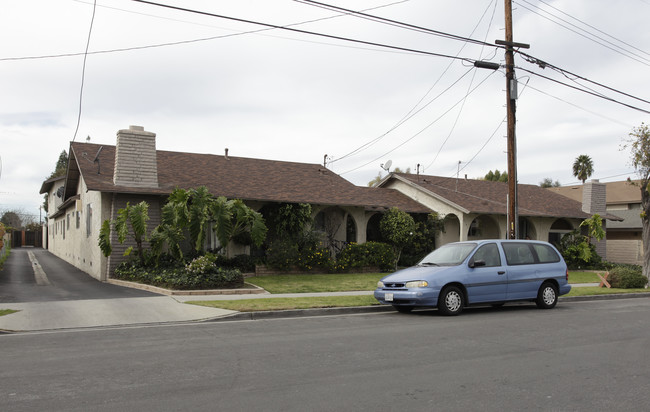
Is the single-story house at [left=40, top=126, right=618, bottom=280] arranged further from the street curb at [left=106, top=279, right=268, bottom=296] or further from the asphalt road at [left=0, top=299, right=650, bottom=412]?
the asphalt road at [left=0, top=299, right=650, bottom=412]

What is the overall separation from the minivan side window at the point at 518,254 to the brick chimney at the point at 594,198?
19.0 meters

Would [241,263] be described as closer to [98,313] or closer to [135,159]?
[135,159]

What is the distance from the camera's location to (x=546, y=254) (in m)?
13.3

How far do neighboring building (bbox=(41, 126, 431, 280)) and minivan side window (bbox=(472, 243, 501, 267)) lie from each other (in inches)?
365

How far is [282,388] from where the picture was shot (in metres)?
5.75

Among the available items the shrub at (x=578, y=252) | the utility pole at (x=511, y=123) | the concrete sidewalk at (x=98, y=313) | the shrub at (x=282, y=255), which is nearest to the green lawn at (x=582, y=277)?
the shrub at (x=578, y=252)

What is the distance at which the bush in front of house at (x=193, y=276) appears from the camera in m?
14.6

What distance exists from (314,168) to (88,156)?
1020cm

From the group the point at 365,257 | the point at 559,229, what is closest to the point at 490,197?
the point at 559,229

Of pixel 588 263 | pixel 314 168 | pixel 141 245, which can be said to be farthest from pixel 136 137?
pixel 588 263

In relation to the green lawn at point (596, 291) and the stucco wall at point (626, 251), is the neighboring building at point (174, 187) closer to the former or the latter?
the green lawn at point (596, 291)

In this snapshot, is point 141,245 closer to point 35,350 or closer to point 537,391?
point 35,350

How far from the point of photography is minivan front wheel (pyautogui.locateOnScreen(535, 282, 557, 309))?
12.9 m

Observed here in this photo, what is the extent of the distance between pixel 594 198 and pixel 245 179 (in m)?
19.5
